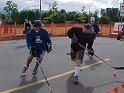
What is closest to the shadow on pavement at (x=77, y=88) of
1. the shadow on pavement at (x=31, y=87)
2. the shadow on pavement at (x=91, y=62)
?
the shadow on pavement at (x=31, y=87)

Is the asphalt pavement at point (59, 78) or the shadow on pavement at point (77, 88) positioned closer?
the shadow on pavement at point (77, 88)

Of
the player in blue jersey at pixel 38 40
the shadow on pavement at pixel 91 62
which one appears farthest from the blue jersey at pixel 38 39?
the shadow on pavement at pixel 91 62

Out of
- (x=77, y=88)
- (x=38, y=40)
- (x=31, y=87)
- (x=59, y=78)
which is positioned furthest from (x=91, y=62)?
(x=31, y=87)

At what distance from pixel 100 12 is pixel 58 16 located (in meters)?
26.0

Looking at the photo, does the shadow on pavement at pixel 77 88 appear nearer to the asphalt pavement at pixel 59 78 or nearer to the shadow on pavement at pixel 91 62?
the asphalt pavement at pixel 59 78

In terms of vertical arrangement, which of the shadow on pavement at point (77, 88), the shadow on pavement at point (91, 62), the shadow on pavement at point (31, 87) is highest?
the shadow on pavement at point (31, 87)

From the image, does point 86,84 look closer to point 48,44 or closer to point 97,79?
point 97,79

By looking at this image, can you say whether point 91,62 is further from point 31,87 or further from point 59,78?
point 31,87

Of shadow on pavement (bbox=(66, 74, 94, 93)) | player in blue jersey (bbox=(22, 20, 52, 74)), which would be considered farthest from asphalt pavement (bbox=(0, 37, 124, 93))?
player in blue jersey (bbox=(22, 20, 52, 74))

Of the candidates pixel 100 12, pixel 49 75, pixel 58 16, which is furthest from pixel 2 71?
pixel 100 12

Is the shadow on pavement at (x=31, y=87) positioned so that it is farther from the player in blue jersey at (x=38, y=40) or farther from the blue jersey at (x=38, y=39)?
the blue jersey at (x=38, y=39)

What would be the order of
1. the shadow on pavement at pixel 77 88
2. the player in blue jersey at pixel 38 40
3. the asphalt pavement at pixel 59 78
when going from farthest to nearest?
the player in blue jersey at pixel 38 40, the asphalt pavement at pixel 59 78, the shadow on pavement at pixel 77 88

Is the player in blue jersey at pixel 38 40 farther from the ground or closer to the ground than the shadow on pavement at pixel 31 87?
farther from the ground

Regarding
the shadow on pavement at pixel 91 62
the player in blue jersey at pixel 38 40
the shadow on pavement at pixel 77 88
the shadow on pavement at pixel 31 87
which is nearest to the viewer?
the shadow on pavement at pixel 31 87
